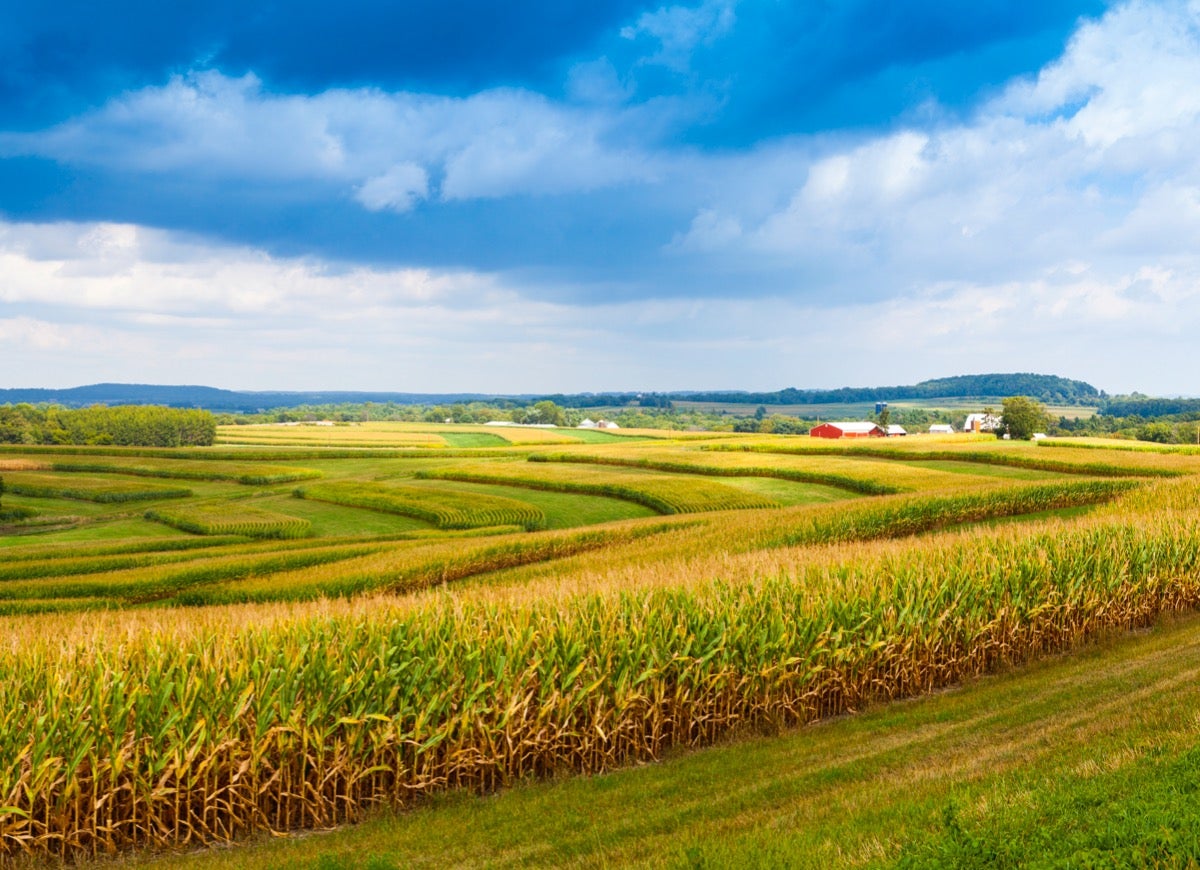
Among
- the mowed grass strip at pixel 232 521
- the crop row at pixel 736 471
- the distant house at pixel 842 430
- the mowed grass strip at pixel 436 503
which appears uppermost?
the distant house at pixel 842 430

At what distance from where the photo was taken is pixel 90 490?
206ft

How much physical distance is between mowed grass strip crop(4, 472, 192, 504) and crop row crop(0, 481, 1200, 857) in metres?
55.8

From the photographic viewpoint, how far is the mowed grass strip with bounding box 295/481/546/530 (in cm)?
4829

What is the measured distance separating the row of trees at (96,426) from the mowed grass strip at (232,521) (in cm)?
3651

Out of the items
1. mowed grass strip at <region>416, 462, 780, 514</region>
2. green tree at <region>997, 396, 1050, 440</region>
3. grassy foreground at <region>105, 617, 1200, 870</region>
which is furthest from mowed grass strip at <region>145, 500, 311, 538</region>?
green tree at <region>997, 396, 1050, 440</region>

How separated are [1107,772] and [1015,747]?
201 centimetres

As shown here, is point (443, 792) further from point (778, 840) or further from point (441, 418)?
point (441, 418)

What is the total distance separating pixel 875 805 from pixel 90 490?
6600cm

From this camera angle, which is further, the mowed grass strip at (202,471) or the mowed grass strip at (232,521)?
the mowed grass strip at (202,471)

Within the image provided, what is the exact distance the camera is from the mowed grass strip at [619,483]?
51188mm

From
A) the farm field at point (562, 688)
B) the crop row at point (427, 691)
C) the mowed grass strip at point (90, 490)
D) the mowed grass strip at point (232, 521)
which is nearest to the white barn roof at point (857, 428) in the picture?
the mowed grass strip at point (90, 490)

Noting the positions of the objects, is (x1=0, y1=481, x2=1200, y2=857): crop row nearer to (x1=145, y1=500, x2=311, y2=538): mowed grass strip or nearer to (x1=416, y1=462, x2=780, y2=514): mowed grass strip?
(x1=416, y1=462, x2=780, y2=514): mowed grass strip

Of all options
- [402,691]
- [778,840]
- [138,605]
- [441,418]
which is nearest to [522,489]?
[138,605]

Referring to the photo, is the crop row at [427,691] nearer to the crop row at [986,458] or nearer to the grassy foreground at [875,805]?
the grassy foreground at [875,805]
